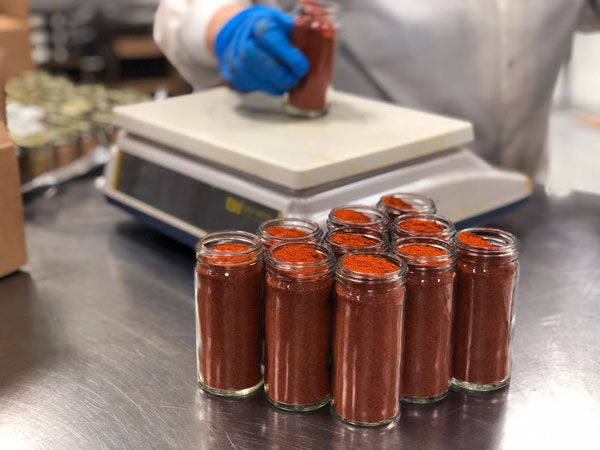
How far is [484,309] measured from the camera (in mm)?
1008

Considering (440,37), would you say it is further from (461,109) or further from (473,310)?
(473,310)

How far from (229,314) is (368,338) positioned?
0.62 ft

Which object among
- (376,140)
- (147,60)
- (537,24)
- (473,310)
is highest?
(537,24)

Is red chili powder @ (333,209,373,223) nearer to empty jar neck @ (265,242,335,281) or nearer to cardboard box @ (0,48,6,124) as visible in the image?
empty jar neck @ (265,242,335,281)

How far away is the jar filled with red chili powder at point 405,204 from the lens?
1.16 meters

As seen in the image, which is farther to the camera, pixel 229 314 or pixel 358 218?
pixel 358 218

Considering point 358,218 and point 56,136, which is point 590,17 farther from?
point 56,136

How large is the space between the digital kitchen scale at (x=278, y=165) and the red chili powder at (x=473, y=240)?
26 centimetres

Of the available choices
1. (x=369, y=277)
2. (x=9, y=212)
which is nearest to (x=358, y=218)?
(x=369, y=277)

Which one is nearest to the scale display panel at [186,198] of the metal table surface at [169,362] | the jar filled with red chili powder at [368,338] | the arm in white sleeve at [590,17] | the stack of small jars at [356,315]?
the metal table surface at [169,362]

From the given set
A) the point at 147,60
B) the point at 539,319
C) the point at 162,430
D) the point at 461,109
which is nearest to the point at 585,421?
the point at 539,319

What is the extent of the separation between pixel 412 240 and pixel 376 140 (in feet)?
1.23

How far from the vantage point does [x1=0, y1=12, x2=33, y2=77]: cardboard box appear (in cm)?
126

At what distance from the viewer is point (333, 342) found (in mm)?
959
